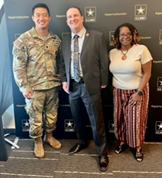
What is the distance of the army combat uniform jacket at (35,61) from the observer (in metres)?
2.48

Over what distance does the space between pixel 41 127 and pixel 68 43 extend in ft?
3.19

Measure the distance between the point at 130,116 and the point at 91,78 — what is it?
0.57m

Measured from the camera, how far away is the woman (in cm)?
238

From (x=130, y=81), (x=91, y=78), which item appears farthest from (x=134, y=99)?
(x=91, y=78)

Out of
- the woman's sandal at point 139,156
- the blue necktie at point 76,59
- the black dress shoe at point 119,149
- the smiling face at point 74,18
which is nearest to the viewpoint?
the smiling face at point 74,18

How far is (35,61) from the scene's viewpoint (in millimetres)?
2539

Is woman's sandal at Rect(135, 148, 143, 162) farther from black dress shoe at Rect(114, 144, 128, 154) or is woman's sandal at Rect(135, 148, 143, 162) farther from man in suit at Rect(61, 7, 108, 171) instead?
man in suit at Rect(61, 7, 108, 171)

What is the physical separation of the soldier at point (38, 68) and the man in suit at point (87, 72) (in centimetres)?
14

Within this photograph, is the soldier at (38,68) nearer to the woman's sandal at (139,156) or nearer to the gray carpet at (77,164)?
the gray carpet at (77,164)

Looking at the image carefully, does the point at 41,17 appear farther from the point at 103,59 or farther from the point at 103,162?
the point at 103,162

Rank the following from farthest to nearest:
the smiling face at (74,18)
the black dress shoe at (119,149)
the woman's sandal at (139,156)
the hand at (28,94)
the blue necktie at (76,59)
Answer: the black dress shoe at (119,149), the woman's sandal at (139,156), the hand at (28,94), the blue necktie at (76,59), the smiling face at (74,18)

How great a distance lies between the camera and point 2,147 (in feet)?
8.77

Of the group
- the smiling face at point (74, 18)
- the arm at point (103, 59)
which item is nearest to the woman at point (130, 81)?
A: the arm at point (103, 59)

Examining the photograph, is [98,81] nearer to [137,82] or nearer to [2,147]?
[137,82]
